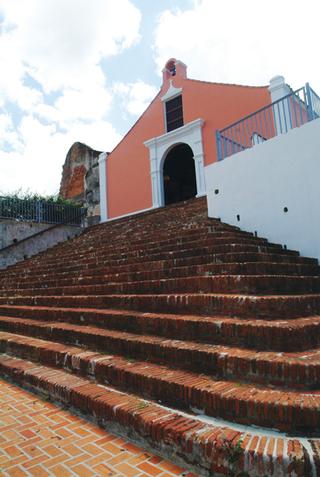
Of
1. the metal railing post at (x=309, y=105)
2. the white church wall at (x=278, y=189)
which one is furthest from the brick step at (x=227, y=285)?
the metal railing post at (x=309, y=105)

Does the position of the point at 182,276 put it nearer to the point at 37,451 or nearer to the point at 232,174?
the point at 37,451

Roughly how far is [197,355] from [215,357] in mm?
178

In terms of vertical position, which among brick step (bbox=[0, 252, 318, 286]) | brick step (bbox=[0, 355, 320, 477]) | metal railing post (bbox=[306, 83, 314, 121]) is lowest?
brick step (bbox=[0, 355, 320, 477])

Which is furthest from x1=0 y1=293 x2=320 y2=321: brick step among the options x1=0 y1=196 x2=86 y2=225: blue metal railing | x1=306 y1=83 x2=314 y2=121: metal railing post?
x1=0 y1=196 x2=86 y2=225: blue metal railing

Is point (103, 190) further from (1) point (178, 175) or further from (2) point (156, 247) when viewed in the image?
(2) point (156, 247)

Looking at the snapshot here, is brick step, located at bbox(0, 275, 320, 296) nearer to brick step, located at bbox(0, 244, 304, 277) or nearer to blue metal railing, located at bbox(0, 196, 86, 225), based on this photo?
brick step, located at bbox(0, 244, 304, 277)

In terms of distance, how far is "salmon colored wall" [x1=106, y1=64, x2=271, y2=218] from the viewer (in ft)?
36.1

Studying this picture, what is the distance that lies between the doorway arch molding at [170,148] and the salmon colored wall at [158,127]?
0.84ft

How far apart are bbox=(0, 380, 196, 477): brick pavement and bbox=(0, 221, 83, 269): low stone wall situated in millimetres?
8828

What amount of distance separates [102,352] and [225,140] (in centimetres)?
519

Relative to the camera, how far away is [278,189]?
5.52 m

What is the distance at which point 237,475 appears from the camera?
1.73 m

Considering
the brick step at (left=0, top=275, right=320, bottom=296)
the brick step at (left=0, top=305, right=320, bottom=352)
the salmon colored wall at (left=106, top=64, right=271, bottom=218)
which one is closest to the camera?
the brick step at (left=0, top=305, right=320, bottom=352)

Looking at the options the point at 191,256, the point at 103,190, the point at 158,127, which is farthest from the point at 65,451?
the point at 103,190
